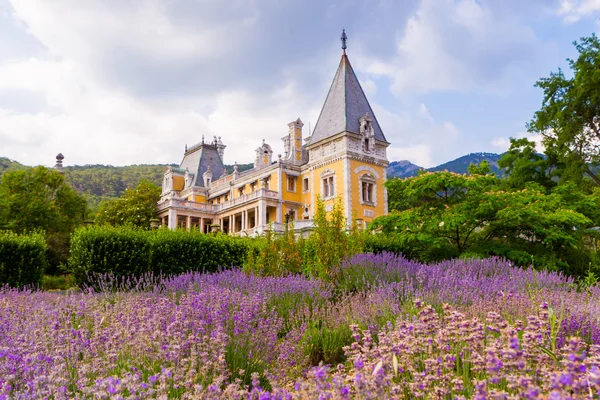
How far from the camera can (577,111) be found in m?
27.2

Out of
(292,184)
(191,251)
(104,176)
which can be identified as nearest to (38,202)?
(292,184)

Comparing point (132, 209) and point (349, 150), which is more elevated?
point (349, 150)

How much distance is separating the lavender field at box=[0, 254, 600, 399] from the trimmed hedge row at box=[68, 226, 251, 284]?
15.2ft

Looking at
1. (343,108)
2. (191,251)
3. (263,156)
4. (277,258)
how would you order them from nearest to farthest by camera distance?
(277,258)
(191,251)
(343,108)
(263,156)

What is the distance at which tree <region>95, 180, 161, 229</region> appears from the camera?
45.3 metres

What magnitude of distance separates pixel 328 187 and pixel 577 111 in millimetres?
17127

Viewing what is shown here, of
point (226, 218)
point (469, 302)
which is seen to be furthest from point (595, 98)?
point (226, 218)

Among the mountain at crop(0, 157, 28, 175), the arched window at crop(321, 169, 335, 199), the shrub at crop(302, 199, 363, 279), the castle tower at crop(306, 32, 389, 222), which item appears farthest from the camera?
the mountain at crop(0, 157, 28, 175)

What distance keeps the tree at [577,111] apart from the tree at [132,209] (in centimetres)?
3325

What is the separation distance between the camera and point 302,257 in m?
12.6

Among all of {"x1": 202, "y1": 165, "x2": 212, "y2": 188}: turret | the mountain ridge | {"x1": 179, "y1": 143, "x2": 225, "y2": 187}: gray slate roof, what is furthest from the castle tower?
the mountain ridge

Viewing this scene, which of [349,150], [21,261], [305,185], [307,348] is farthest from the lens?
[305,185]

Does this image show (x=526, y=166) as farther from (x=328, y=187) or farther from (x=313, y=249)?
(x=313, y=249)

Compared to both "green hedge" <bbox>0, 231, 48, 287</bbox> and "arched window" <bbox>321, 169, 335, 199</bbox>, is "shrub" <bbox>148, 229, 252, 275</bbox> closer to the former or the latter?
"green hedge" <bbox>0, 231, 48, 287</bbox>
